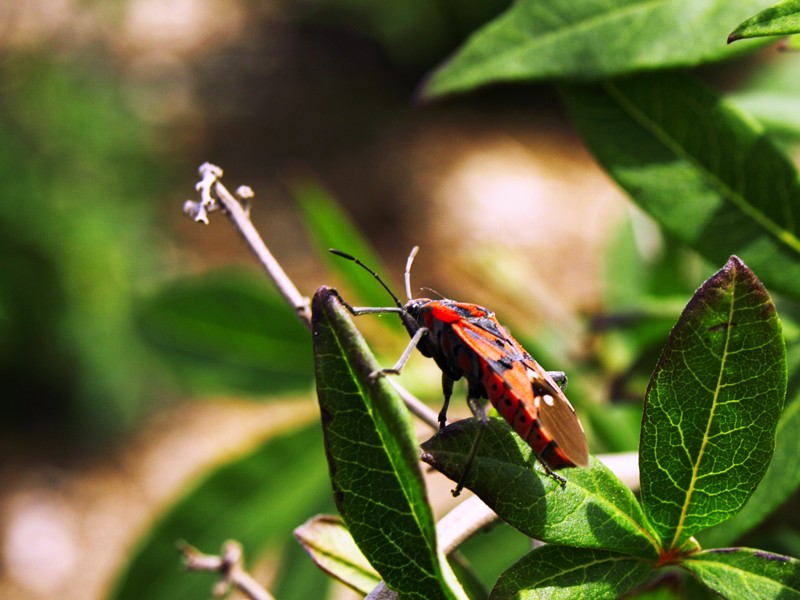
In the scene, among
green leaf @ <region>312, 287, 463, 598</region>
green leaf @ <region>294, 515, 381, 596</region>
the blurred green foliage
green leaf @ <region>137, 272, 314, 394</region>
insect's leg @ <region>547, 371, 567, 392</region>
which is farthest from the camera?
the blurred green foliage

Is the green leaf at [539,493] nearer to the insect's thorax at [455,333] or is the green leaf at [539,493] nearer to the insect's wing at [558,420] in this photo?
the insect's wing at [558,420]

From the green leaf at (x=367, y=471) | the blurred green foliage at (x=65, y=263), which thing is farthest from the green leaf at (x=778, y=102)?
the blurred green foliage at (x=65, y=263)

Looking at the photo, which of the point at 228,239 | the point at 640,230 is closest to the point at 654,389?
the point at 640,230

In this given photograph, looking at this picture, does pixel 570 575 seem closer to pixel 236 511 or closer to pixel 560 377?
pixel 560 377

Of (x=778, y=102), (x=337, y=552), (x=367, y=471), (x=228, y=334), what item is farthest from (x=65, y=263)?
(x=367, y=471)

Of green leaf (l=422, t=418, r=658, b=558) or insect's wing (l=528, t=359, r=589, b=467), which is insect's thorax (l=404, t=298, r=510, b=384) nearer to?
insect's wing (l=528, t=359, r=589, b=467)

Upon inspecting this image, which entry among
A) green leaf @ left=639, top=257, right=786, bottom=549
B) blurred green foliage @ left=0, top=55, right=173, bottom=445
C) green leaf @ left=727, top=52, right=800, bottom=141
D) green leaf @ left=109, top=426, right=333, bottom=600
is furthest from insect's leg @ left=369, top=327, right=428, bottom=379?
blurred green foliage @ left=0, top=55, right=173, bottom=445
